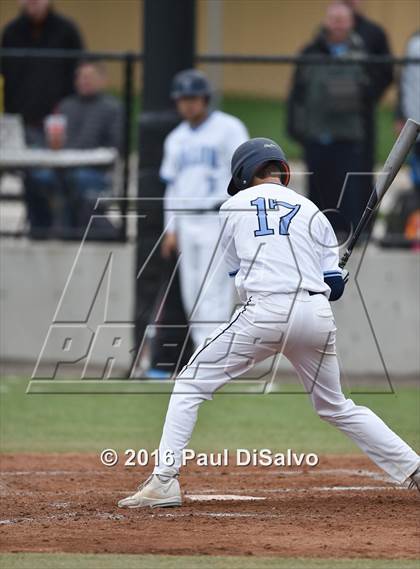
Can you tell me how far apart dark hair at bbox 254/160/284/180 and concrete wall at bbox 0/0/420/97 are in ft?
63.1

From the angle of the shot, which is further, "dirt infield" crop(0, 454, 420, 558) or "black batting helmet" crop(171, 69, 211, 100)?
"black batting helmet" crop(171, 69, 211, 100)

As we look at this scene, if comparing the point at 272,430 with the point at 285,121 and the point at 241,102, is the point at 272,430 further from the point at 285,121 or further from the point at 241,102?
the point at 241,102

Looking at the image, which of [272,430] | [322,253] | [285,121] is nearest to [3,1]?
[285,121]

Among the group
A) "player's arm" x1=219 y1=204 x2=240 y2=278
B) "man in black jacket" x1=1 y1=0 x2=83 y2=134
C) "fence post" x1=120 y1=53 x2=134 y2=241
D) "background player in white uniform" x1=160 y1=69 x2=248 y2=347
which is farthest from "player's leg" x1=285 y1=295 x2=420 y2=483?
"man in black jacket" x1=1 y1=0 x2=83 y2=134

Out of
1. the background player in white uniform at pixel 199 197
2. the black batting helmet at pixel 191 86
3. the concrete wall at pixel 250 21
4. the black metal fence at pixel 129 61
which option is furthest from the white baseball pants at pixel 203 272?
the concrete wall at pixel 250 21

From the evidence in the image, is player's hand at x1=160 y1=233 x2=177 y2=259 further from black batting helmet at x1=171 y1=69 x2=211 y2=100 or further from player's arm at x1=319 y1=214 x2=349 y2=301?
player's arm at x1=319 y1=214 x2=349 y2=301

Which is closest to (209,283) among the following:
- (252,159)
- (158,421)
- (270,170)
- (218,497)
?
(158,421)

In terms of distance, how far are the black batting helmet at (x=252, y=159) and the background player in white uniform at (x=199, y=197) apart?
15.0ft

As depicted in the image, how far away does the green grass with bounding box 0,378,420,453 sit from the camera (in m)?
9.53

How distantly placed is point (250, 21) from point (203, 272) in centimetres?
1703

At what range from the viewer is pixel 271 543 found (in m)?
6.19

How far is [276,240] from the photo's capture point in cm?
684

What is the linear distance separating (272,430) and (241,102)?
5530 millimetres

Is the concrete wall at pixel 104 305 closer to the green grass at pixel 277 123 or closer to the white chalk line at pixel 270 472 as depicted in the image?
the green grass at pixel 277 123
